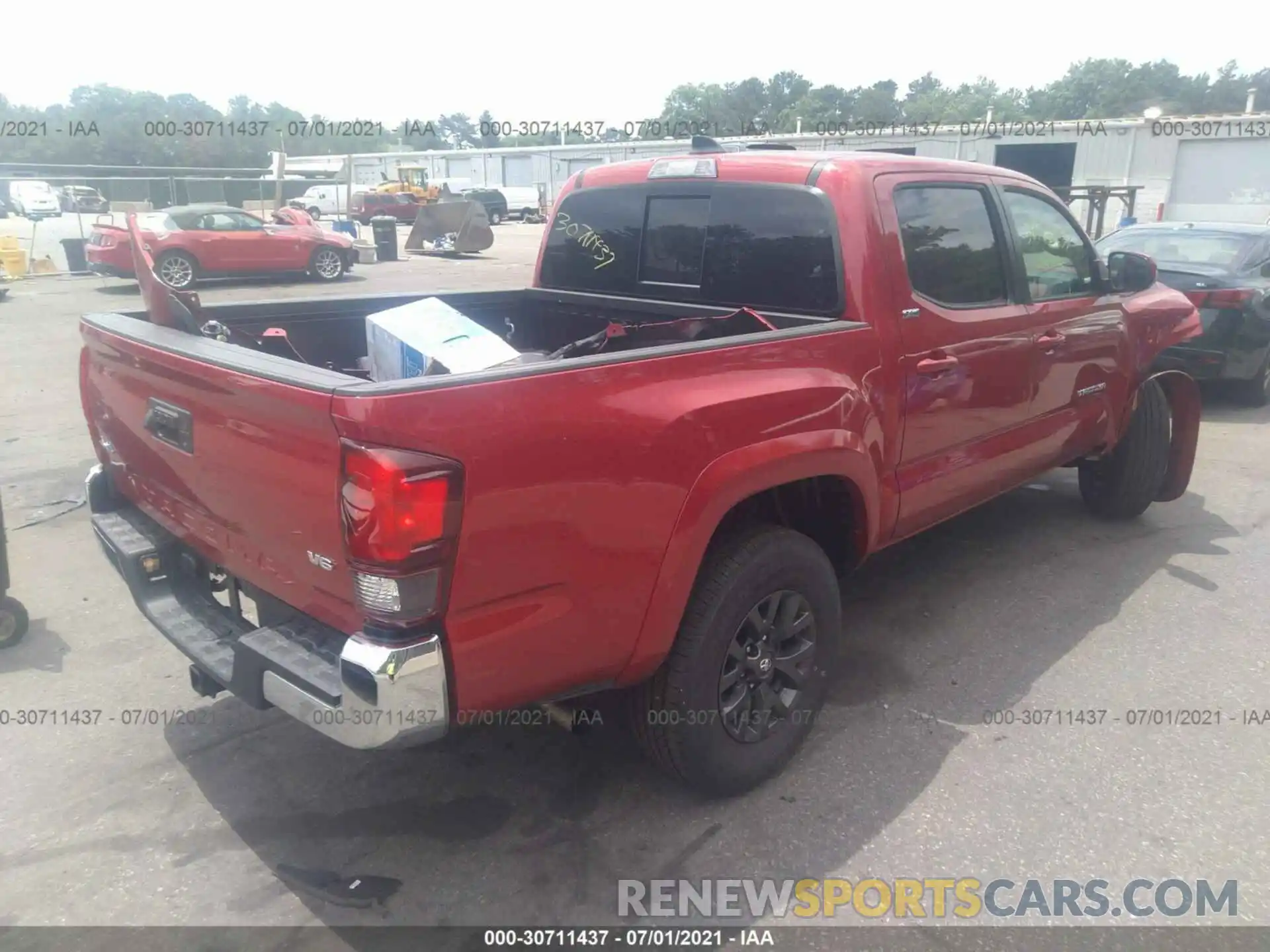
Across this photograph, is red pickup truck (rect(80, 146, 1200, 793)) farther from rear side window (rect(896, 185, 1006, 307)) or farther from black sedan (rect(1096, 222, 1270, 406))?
black sedan (rect(1096, 222, 1270, 406))

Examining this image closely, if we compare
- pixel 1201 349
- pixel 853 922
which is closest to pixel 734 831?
pixel 853 922

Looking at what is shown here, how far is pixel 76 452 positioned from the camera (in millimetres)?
6840

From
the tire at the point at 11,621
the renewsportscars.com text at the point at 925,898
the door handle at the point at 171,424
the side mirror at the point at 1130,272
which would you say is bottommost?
the renewsportscars.com text at the point at 925,898

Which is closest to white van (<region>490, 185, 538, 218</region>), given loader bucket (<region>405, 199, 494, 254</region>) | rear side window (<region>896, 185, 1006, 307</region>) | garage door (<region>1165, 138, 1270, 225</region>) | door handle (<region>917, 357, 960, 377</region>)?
loader bucket (<region>405, 199, 494, 254</region>)

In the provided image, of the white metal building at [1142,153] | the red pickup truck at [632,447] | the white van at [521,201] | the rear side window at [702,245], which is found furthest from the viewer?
the white van at [521,201]

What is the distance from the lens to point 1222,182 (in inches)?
1157

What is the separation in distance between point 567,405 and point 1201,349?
7.61 metres

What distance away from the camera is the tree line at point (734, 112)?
45.3 m

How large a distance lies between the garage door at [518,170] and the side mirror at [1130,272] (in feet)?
170

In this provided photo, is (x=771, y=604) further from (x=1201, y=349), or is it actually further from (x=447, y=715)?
(x=1201, y=349)

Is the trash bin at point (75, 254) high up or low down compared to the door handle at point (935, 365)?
down

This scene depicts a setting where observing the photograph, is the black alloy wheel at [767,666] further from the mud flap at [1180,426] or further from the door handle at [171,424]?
the mud flap at [1180,426]

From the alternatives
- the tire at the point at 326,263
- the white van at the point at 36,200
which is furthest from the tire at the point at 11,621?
the white van at the point at 36,200

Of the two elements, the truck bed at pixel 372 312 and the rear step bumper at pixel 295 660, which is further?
the truck bed at pixel 372 312
